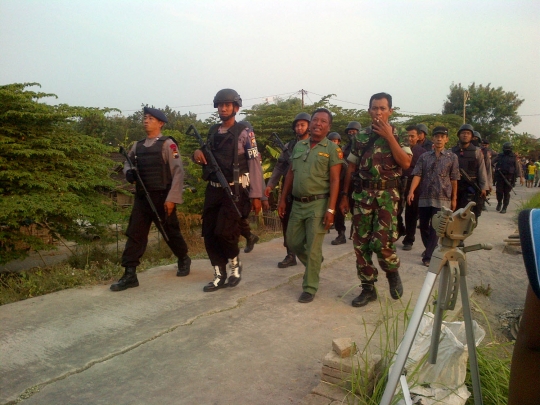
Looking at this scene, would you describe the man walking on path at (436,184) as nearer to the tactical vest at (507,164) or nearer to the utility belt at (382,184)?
the utility belt at (382,184)

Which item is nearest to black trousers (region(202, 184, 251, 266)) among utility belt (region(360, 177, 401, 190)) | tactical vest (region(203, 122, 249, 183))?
tactical vest (region(203, 122, 249, 183))

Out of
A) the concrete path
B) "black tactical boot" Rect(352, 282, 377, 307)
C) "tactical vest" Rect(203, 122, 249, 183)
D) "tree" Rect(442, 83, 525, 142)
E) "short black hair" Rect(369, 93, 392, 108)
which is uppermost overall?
"tree" Rect(442, 83, 525, 142)

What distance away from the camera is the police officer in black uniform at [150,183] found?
4617mm

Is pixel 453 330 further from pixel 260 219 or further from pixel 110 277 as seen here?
pixel 260 219

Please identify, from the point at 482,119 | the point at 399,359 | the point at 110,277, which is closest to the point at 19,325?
the point at 110,277

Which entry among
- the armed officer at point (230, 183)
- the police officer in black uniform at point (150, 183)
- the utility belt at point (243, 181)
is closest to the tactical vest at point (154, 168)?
the police officer in black uniform at point (150, 183)

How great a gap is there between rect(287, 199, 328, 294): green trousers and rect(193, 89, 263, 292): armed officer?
46 cm

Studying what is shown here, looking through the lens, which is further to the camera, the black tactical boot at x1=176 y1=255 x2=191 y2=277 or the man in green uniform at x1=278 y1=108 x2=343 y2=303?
the black tactical boot at x1=176 y1=255 x2=191 y2=277

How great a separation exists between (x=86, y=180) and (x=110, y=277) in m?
2.19

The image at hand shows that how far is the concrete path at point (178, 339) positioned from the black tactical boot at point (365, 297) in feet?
0.28

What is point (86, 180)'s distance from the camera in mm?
6637

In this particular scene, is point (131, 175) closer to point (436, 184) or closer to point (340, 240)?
point (340, 240)

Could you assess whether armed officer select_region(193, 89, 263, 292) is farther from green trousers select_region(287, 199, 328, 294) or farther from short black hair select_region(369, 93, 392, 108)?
short black hair select_region(369, 93, 392, 108)

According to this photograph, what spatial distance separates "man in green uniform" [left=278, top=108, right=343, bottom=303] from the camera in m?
4.20
